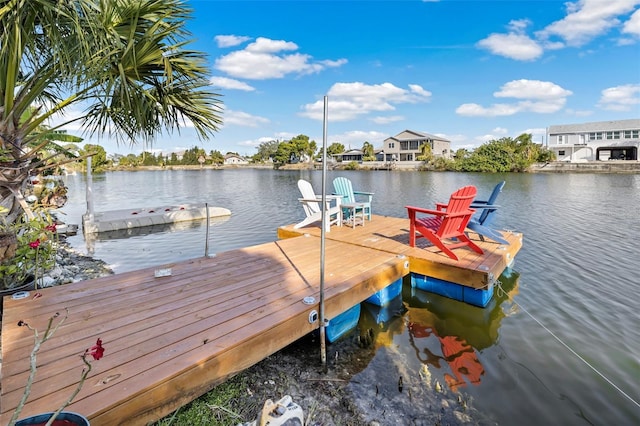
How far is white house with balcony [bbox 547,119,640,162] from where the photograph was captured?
40438 millimetres

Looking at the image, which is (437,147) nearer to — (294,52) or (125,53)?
(294,52)

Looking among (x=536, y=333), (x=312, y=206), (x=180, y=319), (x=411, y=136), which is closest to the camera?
(x=180, y=319)

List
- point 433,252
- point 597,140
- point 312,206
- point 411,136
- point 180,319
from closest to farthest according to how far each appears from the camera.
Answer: point 180,319 < point 433,252 < point 312,206 < point 597,140 < point 411,136

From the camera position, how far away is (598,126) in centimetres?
4372

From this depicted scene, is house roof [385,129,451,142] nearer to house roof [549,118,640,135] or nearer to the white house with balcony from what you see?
house roof [549,118,640,135]

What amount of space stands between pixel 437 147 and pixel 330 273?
2184 inches

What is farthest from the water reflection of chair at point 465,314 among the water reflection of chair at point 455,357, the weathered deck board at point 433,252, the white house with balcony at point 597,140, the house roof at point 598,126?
the house roof at point 598,126

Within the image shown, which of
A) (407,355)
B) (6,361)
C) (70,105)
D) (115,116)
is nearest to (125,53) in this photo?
(70,105)

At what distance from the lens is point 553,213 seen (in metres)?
11.6

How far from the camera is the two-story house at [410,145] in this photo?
5306 centimetres

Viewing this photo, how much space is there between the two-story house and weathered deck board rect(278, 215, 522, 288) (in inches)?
1940

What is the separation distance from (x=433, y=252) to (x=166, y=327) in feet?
12.8

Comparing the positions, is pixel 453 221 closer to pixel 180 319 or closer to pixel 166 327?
pixel 180 319

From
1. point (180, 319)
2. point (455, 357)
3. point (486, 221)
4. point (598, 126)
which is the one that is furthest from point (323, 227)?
point (598, 126)
